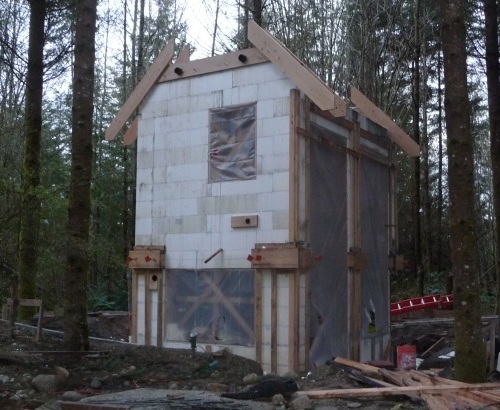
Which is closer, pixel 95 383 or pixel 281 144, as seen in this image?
pixel 95 383

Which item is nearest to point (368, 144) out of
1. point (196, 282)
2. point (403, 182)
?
point (196, 282)

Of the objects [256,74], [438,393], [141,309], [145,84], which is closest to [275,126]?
[256,74]

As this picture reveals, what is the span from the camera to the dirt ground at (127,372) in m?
8.52

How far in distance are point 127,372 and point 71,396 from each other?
2.06 m

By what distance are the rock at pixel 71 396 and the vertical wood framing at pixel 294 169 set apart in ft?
14.3

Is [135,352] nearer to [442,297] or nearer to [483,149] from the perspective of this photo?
[442,297]

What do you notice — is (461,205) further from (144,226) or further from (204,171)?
(144,226)

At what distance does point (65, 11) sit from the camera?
16.6m

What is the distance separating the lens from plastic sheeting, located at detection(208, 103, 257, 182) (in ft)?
40.1

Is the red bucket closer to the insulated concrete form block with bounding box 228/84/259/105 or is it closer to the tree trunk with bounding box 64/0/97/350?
the insulated concrete form block with bounding box 228/84/259/105

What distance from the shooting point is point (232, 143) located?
12.4 m

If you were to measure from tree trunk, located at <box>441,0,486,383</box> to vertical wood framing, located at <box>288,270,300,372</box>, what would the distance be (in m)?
2.89

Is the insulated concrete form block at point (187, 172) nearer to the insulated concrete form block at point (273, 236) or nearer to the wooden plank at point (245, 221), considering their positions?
the wooden plank at point (245, 221)

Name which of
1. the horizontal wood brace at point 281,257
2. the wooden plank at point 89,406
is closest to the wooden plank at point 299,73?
the horizontal wood brace at point 281,257
